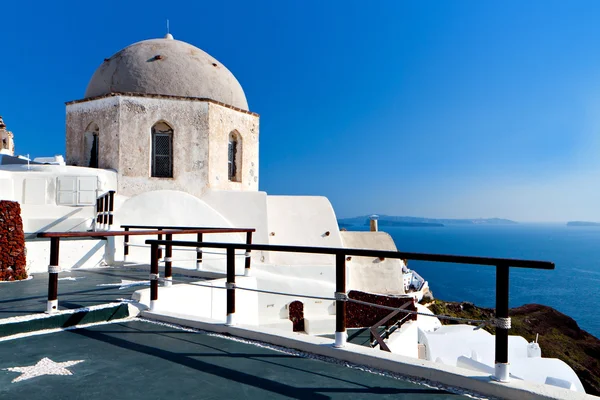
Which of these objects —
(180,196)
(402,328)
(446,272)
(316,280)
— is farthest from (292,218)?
(446,272)

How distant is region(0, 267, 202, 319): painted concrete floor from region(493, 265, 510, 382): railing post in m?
4.30

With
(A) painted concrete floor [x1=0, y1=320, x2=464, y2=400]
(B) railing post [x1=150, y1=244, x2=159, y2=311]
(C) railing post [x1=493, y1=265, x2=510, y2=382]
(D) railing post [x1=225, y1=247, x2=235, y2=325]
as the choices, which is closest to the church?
(B) railing post [x1=150, y1=244, x2=159, y2=311]

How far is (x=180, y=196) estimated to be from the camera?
44.3 feet

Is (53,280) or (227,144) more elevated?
(227,144)

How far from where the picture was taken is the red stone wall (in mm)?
7668

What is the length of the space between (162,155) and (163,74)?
8.73ft

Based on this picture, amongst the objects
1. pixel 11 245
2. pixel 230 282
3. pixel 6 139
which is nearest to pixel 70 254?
pixel 11 245

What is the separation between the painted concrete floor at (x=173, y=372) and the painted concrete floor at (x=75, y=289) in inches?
44.4

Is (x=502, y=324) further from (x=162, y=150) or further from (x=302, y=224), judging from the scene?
(x=162, y=150)

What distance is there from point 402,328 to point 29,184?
10866mm

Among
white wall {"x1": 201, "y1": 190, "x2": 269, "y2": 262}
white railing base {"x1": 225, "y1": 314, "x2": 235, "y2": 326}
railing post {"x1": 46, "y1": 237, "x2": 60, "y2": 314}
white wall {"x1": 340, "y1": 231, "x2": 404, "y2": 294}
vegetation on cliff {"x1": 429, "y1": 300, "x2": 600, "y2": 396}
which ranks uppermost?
white wall {"x1": 201, "y1": 190, "x2": 269, "y2": 262}

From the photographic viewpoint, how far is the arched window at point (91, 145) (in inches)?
593

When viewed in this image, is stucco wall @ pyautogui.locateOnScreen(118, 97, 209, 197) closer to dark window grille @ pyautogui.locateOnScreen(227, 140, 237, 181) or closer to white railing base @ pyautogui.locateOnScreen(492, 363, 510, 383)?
dark window grille @ pyautogui.locateOnScreen(227, 140, 237, 181)

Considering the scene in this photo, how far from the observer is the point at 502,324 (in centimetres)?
303
